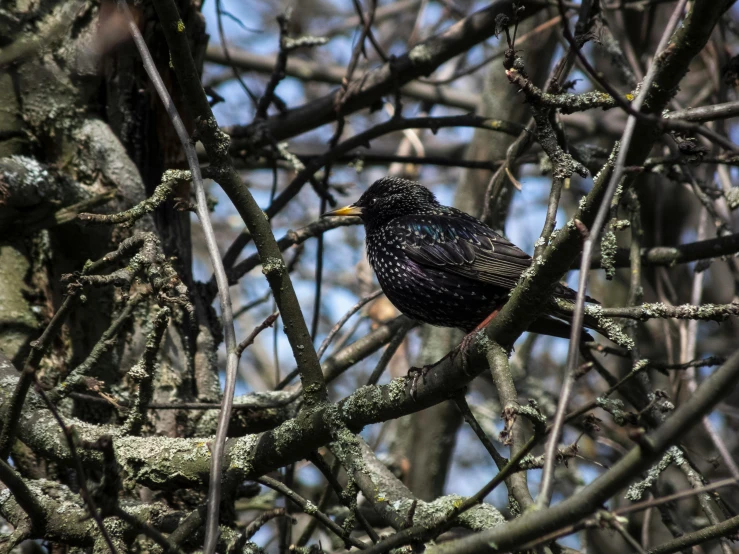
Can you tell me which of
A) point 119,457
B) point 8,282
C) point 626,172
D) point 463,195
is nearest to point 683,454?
point 626,172

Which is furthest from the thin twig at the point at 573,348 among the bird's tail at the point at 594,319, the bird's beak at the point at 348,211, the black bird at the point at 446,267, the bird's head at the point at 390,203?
the bird's head at the point at 390,203

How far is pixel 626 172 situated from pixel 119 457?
1942 mm

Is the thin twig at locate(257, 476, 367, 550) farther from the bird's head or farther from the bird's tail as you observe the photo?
the bird's head

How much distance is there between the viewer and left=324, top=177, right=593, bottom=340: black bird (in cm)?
412

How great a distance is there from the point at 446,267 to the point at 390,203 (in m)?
0.91

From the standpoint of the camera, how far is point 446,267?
425cm

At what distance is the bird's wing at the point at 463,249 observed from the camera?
4.06m

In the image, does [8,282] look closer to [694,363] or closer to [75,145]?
[75,145]

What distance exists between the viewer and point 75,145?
3596 mm

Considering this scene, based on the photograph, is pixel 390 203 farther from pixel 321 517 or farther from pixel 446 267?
pixel 321 517

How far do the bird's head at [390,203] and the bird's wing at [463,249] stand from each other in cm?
26

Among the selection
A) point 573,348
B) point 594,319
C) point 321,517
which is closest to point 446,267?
point 594,319

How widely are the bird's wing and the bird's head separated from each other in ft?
0.84

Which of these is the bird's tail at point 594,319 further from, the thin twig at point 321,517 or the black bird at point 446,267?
the thin twig at point 321,517
